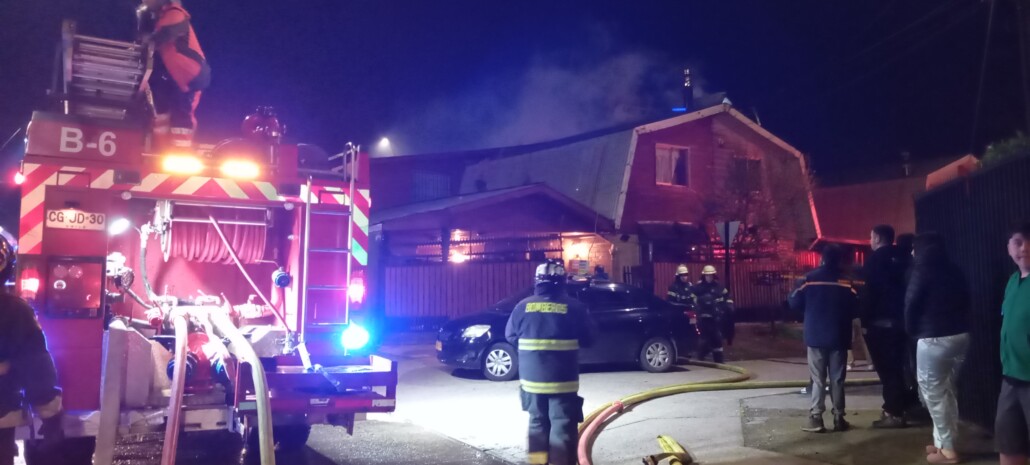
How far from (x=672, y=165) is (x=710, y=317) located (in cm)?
1171

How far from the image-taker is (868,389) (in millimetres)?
9930

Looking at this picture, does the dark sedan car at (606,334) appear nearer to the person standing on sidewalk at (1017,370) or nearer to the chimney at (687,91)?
the person standing on sidewalk at (1017,370)

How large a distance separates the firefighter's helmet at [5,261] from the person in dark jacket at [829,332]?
20.8ft

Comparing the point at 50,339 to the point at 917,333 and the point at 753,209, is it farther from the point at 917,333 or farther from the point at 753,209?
the point at 753,209

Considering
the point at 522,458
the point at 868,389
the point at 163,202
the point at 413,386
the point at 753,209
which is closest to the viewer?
the point at 163,202

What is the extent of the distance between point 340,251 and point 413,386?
579 cm

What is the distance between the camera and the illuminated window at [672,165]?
945 inches

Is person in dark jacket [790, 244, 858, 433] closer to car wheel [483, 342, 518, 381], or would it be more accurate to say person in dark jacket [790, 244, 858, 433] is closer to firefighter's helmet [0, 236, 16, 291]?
car wheel [483, 342, 518, 381]

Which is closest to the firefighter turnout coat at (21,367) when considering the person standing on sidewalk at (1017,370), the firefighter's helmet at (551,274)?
the firefighter's helmet at (551,274)

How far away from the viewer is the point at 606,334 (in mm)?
12234

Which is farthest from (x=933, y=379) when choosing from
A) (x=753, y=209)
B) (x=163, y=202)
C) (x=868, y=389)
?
(x=753, y=209)

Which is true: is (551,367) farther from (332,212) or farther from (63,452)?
(63,452)

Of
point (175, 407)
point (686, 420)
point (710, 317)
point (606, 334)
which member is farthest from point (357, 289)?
point (710, 317)

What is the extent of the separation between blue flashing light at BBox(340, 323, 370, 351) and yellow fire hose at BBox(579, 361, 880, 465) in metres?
2.05
